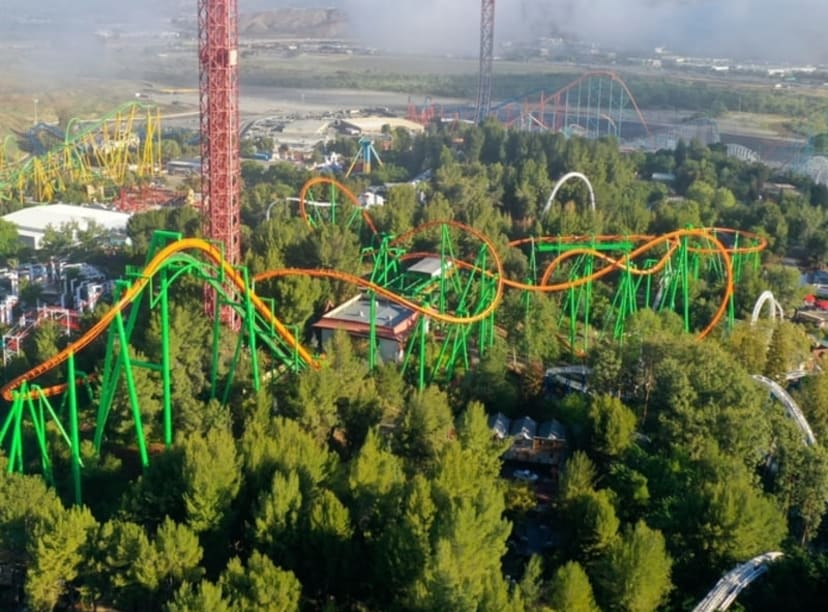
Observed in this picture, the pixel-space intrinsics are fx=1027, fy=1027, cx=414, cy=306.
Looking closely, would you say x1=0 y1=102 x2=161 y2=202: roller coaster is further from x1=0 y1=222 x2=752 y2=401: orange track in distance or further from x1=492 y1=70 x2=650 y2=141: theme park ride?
x1=492 y1=70 x2=650 y2=141: theme park ride

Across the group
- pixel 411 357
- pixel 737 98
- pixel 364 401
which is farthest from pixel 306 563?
pixel 737 98

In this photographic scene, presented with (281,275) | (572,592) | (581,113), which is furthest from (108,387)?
(581,113)

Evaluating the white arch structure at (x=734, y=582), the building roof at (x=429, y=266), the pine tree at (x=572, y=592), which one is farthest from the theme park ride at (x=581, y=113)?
the pine tree at (x=572, y=592)

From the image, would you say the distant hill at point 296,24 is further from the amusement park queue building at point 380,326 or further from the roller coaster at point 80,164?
the amusement park queue building at point 380,326

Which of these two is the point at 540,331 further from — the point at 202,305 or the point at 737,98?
the point at 737,98

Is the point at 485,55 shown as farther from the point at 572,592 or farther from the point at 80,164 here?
the point at 572,592
